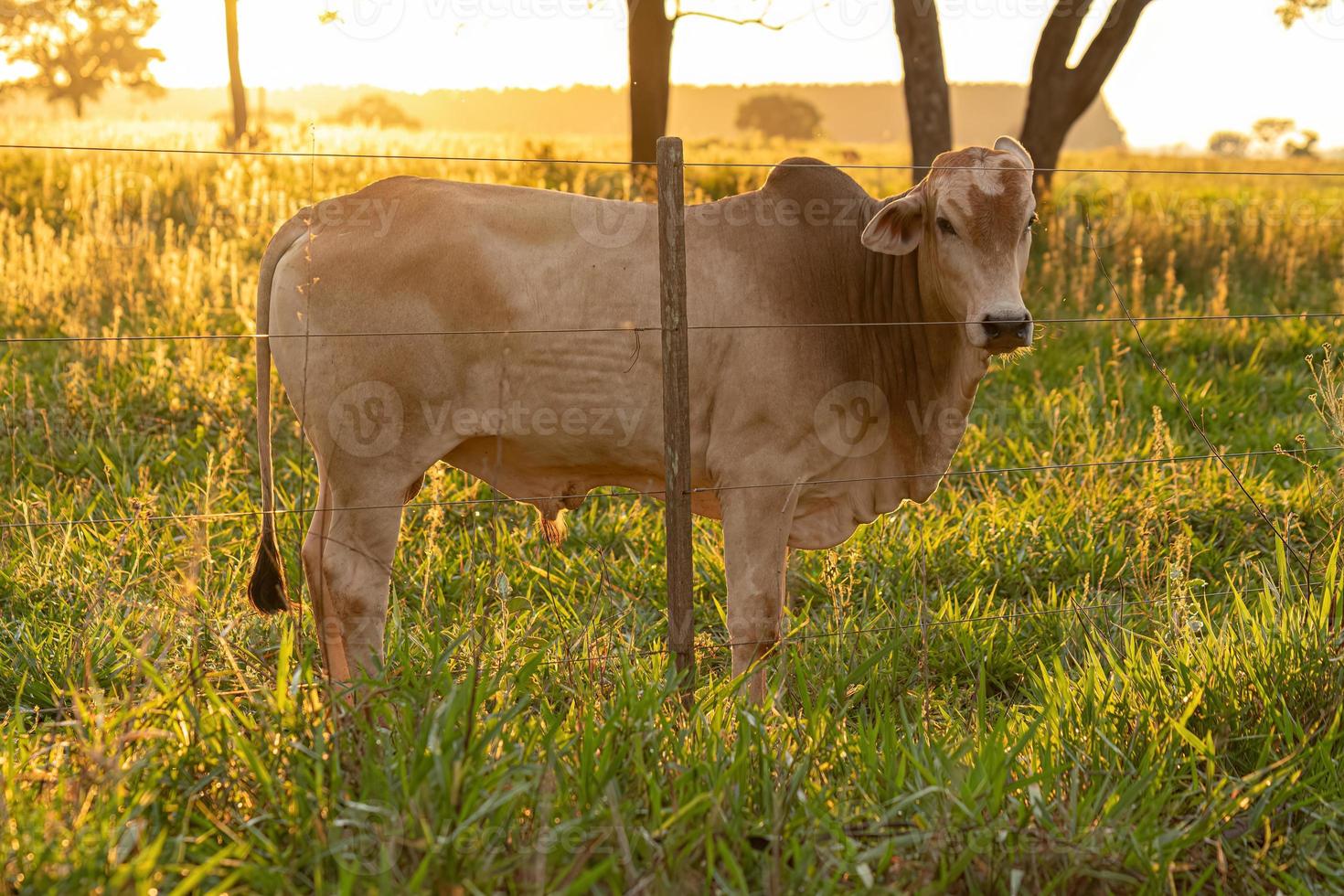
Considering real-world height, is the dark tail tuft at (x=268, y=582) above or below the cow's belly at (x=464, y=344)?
below

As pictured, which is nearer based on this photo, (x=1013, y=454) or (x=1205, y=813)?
(x=1205, y=813)

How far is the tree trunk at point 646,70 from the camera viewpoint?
1100 cm

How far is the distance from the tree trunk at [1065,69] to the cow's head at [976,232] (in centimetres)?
631

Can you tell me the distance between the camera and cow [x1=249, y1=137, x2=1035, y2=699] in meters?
3.47

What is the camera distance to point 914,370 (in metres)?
3.84

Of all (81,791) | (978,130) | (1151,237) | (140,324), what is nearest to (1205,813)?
(81,791)

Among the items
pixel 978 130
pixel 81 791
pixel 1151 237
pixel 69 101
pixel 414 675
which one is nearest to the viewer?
pixel 81 791

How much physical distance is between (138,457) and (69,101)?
174 ft

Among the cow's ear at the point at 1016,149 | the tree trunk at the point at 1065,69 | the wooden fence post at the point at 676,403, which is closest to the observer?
the wooden fence post at the point at 676,403

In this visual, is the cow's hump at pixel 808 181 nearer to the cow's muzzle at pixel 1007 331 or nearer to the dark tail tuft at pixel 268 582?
the cow's muzzle at pixel 1007 331

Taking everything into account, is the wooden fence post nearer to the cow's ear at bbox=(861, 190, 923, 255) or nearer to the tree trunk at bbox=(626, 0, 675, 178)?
the cow's ear at bbox=(861, 190, 923, 255)

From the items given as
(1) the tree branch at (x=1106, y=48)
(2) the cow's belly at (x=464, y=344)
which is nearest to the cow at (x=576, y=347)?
(2) the cow's belly at (x=464, y=344)

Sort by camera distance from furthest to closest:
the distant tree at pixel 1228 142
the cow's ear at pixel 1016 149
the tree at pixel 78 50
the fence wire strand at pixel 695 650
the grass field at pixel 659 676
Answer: the distant tree at pixel 1228 142 < the tree at pixel 78 50 < the cow's ear at pixel 1016 149 < the fence wire strand at pixel 695 650 < the grass field at pixel 659 676

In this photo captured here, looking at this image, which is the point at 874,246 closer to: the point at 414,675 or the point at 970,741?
the point at 970,741
